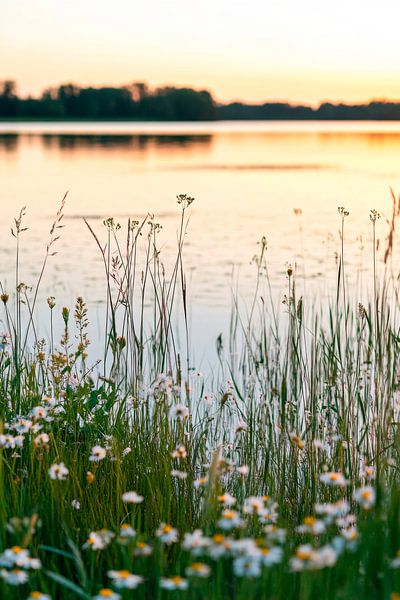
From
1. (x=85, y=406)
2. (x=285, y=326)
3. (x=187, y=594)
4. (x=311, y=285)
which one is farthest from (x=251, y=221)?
(x=187, y=594)

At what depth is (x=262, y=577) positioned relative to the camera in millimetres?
2133

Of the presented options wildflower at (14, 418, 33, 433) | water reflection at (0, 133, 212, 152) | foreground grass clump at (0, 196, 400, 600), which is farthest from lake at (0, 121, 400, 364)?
water reflection at (0, 133, 212, 152)

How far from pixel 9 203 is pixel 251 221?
16.2 ft

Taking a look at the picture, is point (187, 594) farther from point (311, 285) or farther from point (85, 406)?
point (311, 285)

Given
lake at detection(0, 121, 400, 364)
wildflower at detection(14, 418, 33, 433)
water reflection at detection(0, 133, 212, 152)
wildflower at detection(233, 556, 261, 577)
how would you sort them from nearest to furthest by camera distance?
wildflower at detection(233, 556, 261, 577) → wildflower at detection(14, 418, 33, 433) → lake at detection(0, 121, 400, 364) → water reflection at detection(0, 133, 212, 152)

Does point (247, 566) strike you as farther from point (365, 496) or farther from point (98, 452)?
point (98, 452)

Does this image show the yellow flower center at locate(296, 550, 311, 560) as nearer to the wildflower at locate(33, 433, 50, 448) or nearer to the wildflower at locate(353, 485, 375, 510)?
the wildflower at locate(353, 485, 375, 510)

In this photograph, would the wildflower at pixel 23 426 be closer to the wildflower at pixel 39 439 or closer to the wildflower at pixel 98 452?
the wildflower at pixel 39 439

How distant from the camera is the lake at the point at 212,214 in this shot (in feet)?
29.0

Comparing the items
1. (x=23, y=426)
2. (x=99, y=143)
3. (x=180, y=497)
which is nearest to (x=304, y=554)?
(x=23, y=426)

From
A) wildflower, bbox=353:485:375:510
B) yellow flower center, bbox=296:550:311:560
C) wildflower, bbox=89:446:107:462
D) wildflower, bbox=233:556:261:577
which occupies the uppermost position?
wildflower, bbox=353:485:375:510

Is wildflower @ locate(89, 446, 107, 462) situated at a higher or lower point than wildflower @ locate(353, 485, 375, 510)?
lower

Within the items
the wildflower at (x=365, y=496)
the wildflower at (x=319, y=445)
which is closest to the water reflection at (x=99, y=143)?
the wildflower at (x=319, y=445)

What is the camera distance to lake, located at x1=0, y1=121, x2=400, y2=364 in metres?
8.84
